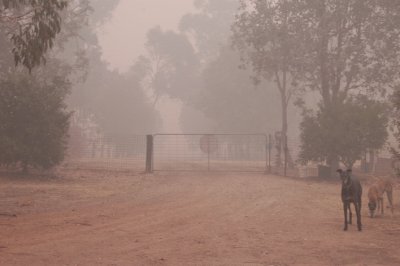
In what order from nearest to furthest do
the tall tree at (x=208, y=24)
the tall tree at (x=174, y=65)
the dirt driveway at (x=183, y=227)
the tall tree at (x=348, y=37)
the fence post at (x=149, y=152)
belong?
the dirt driveway at (x=183, y=227) < the fence post at (x=149, y=152) < the tall tree at (x=348, y=37) < the tall tree at (x=174, y=65) < the tall tree at (x=208, y=24)

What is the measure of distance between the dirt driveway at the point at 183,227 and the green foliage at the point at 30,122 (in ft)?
7.59

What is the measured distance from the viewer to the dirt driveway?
8.80 m

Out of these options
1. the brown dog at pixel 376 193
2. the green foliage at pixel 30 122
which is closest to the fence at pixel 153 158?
the green foliage at pixel 30 122

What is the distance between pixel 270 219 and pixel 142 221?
3.39 m

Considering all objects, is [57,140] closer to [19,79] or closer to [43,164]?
[43,164]

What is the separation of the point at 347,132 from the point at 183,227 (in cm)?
1585

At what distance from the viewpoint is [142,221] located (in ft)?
40.8

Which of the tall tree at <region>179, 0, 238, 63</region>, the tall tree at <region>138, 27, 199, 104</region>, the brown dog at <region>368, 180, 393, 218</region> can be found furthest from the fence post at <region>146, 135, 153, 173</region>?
the tall tree at <region>179, 0, 238, 63</region>

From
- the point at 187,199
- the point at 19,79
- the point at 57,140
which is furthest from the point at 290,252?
the point at 19,79

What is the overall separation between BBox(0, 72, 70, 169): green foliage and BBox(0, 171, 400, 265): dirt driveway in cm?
231

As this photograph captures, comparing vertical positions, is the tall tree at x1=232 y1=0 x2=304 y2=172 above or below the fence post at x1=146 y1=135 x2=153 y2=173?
above

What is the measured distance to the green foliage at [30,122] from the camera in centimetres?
2264

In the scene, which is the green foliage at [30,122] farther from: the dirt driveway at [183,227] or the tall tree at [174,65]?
the tall tree at [174,65]

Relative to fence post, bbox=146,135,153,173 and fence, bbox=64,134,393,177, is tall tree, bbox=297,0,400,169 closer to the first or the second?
fence, bbox=64,134,393,177
